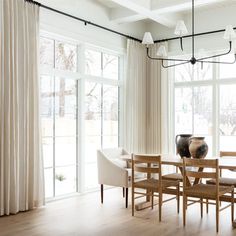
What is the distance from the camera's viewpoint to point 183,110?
7.18 metres

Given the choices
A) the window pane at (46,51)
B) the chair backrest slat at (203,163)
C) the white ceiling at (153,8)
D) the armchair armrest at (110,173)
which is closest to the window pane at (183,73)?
the white ceiling at (153,8)

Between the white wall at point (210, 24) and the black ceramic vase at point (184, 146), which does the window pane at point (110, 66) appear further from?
the black ceramic vase at point (184, 146)

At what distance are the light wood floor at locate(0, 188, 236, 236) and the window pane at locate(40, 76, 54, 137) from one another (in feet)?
3.87

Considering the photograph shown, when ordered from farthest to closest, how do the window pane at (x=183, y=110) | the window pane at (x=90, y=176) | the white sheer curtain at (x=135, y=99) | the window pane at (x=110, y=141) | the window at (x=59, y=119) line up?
the window pane at (x=183, y=110) → the white sheer curtain at (x=135, y=99) → the window pane at (x=110, y=141) → the window pane at (x=90, y=176) → the window at (x=59, y=119)

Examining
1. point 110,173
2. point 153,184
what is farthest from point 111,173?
point 153,184

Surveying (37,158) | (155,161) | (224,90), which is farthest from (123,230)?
(224,90)

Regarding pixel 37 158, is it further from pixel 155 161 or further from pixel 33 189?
pixel 155 161

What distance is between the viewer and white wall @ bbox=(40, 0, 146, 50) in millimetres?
5484

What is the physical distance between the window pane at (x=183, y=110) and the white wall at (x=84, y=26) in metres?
1.53

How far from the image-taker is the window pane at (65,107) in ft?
19.1

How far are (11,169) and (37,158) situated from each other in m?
0.44

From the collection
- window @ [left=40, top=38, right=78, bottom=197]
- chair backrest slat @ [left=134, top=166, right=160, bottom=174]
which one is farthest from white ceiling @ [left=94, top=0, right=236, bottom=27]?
chair backrest slat @ [left=134, top=166, right=160, bottom=174]

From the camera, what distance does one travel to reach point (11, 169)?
15.5 ft

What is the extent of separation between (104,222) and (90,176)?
210 cm
